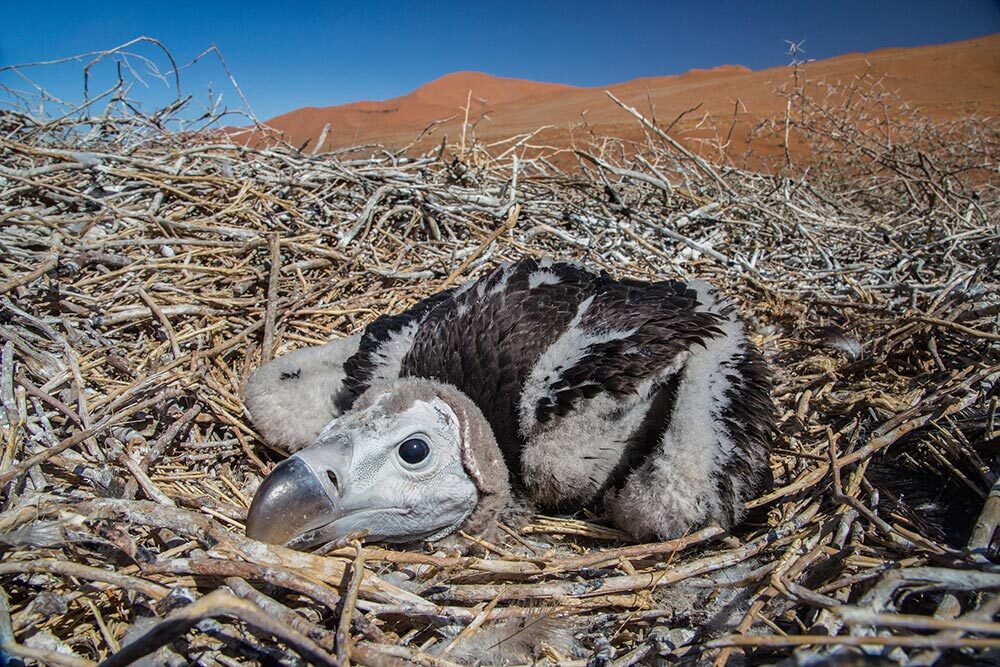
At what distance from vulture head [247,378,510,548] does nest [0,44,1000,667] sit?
0.38 ft

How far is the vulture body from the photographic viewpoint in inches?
73.8

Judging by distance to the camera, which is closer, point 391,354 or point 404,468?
point 404,468

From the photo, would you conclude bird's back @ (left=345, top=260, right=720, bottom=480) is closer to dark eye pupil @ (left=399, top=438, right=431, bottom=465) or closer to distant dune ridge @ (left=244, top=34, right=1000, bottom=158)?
dark eye pupil @ (left=399, top=438, right=431, bottom=465)

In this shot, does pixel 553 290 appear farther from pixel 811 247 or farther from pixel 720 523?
pixel 811 247

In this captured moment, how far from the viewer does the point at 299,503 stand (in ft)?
5.63

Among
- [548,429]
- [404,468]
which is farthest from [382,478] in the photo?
[548,429]

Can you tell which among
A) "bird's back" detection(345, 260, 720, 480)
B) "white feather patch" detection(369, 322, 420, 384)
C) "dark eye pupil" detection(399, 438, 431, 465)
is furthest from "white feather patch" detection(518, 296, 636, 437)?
"white feather patch" detection(369, 322, 420, 384)

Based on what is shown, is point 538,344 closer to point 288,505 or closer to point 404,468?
point 404,468

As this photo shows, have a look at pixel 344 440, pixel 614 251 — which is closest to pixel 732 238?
pixel 614 251

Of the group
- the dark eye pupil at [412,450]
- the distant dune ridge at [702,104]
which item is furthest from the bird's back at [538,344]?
the distant dune ridge at [702,104]

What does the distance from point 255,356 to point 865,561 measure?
2522 mm

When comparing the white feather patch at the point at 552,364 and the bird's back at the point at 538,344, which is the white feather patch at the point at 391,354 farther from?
the white feather patch at the point at 552,364

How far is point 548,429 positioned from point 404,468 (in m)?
0.49

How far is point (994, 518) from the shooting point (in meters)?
1.60
